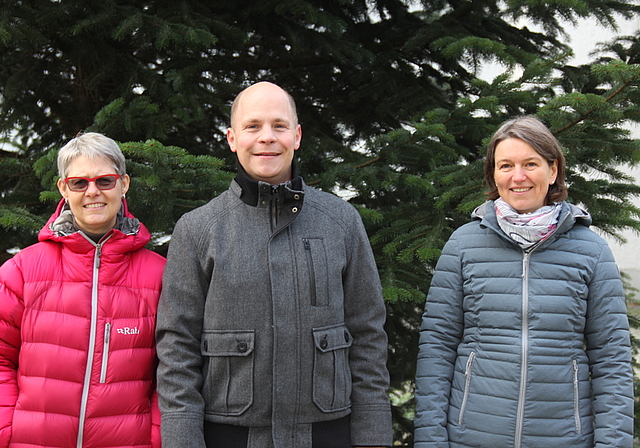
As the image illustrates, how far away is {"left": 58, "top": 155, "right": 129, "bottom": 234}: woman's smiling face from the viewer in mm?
2318

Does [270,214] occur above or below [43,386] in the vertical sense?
above

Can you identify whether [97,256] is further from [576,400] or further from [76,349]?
[576,400]

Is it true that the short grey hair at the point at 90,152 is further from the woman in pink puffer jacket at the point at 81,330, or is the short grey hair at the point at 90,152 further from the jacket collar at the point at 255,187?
the jacket collar at the point at 255,187

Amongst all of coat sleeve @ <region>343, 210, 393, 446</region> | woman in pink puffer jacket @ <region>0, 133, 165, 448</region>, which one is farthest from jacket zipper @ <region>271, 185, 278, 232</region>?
woman in pink puffer jacket @ <region>0, 133, 165, 448</region>

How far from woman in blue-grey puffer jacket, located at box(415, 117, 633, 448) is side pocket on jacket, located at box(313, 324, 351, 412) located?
16.3 inches

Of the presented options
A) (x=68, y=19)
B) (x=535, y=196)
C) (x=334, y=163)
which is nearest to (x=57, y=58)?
(x=68, y=19)

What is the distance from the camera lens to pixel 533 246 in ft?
7.68

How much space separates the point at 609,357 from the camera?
88.0 inches

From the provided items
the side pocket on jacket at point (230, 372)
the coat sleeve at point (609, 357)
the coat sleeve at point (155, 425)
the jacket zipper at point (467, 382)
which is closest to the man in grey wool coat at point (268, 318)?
the side pocket on jacket at point (230, 372)

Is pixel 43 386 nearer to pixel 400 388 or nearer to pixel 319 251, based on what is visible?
Result: pixel 319 251

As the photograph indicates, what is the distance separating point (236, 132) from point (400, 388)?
3.06 meters

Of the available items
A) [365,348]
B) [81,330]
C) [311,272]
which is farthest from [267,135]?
[81,330]

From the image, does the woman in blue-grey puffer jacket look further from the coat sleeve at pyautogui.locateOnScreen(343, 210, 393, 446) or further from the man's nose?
the man's nose

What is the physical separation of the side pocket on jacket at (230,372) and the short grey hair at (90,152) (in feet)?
2.84
